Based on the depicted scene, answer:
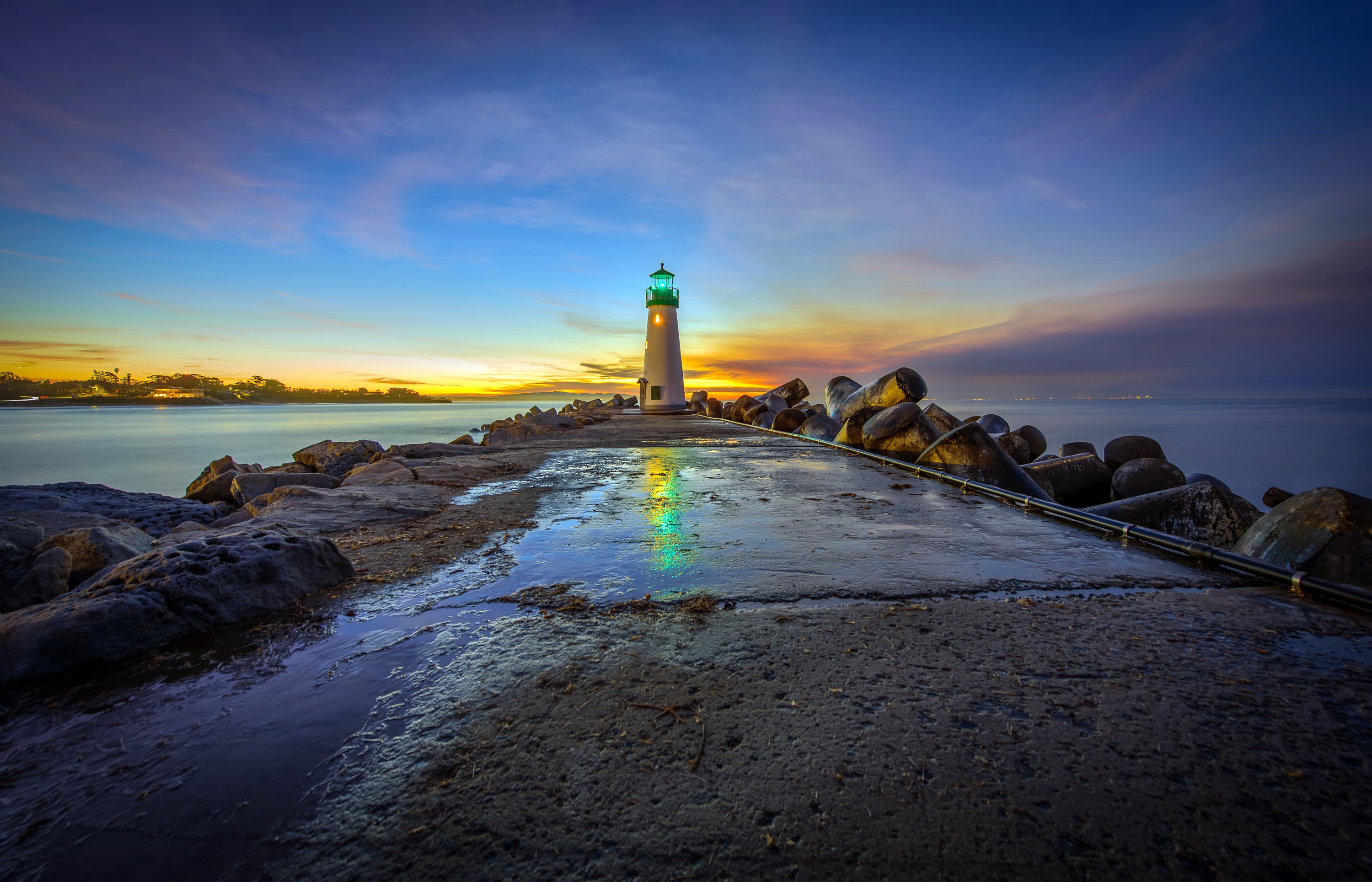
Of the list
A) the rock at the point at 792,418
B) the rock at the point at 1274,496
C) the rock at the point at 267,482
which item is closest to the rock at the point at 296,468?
the rock at the point at 267,482

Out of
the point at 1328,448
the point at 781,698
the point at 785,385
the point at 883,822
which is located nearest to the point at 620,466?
the point at 781,698

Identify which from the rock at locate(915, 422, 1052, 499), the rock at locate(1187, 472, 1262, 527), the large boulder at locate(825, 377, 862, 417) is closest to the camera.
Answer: the rock at locate(1187, 472, 1262, 527)

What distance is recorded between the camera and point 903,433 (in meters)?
5.88

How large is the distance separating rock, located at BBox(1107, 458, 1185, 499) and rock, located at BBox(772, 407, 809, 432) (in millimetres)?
5650

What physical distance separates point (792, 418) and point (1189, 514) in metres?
7.39

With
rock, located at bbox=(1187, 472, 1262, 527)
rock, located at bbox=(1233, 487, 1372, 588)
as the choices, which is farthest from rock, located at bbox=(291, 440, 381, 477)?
rock, located at bbox=(1187, 472, 1262, 527)

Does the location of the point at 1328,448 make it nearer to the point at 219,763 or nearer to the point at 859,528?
the point at 859,528

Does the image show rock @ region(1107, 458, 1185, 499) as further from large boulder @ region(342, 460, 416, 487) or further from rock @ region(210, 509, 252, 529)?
rock @ region(210, 509, 252, 529)

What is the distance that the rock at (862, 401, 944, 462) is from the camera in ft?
18.8

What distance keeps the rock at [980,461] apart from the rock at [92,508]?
230 inches

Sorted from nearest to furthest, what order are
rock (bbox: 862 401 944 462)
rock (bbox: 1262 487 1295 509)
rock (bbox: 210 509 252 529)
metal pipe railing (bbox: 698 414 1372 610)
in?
metal pipe railing (bbox: 698 414 1372 610)
rock (bbox: 210 509 252 529)
rock (bbox: 862 401 944 462)
rock (bbox: 1262 487 1295 509)

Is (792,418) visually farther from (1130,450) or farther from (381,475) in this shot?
(381,475)

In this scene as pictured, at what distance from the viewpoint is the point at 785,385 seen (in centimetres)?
1630

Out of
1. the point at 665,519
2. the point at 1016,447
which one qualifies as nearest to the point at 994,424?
the point at 1016,447
